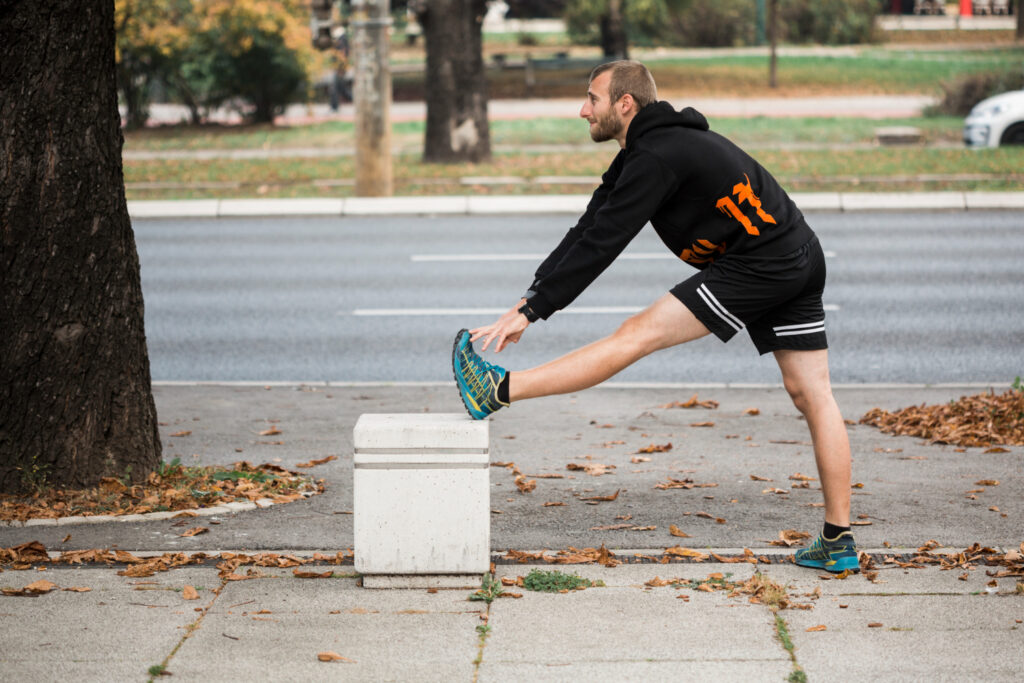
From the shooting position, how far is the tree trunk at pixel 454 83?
22.0 meters

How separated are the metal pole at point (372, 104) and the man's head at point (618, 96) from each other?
14222 mm

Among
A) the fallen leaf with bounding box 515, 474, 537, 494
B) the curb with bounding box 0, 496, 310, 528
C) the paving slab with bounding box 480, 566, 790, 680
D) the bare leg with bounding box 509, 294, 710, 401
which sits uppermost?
the bare leg with bounding box 509, 294, 710, 401

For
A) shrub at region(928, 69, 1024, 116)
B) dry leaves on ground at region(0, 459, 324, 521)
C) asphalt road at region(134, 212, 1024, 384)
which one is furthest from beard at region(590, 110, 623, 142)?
shrub at region(928, 69, 1024, 116)

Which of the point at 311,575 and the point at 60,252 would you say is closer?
the point at 311,575

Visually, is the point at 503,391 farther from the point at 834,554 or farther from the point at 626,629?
the point at 834,554

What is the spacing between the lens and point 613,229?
14.8 feet

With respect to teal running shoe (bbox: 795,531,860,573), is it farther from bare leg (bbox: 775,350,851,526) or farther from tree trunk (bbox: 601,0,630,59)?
tree trunk (bbox: 601,0,630,59)

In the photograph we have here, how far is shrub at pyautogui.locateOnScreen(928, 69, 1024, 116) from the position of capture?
100.0 feet

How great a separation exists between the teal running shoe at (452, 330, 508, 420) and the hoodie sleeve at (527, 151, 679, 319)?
0.85 feet

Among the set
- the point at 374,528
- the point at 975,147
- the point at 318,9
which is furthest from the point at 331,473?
the point at 975,147

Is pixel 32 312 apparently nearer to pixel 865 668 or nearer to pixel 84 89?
pixel 84 89

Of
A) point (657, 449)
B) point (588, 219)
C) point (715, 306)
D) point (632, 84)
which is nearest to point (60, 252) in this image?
point (588, 219)

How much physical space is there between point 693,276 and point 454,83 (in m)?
18.1

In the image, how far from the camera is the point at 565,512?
552 cm
